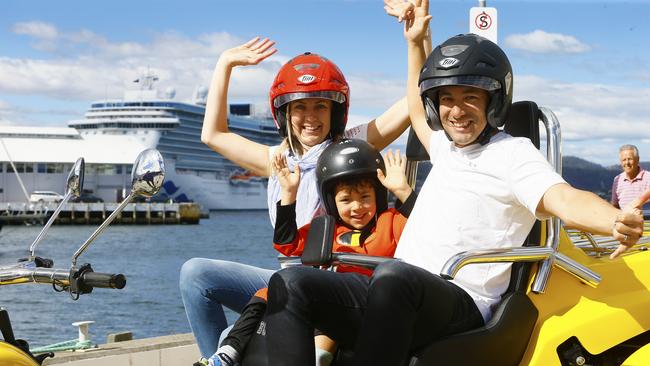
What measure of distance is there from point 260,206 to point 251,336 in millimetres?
101423

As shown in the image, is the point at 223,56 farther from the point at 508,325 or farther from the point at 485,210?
the point at 508,325

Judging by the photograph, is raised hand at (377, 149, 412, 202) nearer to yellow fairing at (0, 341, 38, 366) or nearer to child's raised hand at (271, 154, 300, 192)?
child's raised hand at (271, 154, 300, 192)

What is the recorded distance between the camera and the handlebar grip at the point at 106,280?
3029 millimetres

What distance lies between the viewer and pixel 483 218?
3.41 metres

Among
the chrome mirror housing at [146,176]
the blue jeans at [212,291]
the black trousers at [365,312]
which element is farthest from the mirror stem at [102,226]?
the blue jeans at [212,291]

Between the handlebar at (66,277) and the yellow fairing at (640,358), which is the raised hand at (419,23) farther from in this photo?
the handlebar at (66,277)

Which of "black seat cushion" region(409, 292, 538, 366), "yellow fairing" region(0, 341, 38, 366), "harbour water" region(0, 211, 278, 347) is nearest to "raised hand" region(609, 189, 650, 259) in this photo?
"black seat cushion" region(409, 292, 538, 366)

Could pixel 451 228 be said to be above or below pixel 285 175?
below

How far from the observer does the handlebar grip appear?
3.03 metres

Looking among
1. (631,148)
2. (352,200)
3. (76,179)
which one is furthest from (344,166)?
(631,148)

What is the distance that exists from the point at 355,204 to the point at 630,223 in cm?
125

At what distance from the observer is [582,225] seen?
3.06 metres

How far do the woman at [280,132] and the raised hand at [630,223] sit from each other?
1487 mm

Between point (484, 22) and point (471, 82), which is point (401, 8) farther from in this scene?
point (484, 22)
